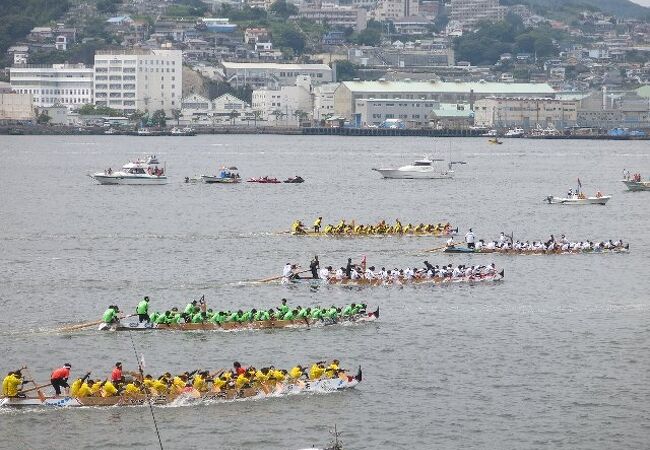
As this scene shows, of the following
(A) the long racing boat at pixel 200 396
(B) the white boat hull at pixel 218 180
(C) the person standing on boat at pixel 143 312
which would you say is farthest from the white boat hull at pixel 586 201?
(A) the long racing boat at pixel 200 396

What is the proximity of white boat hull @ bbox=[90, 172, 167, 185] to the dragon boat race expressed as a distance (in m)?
12.2

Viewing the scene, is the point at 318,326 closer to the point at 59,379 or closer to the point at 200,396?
the point at 200,396

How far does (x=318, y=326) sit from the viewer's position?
47.8m

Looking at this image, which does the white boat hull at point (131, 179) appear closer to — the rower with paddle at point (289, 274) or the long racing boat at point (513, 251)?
the long racing boat at point (513, 251)

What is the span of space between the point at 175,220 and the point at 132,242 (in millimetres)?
11657

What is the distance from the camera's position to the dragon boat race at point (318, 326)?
37312 millimetres

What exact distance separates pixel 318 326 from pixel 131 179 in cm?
6407

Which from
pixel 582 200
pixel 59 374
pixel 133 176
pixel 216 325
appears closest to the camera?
pixel 59 374

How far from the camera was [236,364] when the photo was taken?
39344 millimetres

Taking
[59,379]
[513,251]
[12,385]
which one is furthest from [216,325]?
[513,251]

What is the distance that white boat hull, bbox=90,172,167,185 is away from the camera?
110m

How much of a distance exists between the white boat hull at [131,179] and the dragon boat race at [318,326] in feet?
39.9

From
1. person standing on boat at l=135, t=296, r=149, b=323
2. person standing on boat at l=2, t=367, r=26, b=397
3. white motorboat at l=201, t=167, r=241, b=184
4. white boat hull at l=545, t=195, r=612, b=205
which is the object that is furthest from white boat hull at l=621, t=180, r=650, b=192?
person standing on boat at l=2, t=367, r=26, b=397

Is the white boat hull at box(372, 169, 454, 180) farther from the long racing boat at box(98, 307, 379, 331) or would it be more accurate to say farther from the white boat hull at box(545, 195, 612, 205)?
the long racing boat at box(98, 307, 379, 331)
